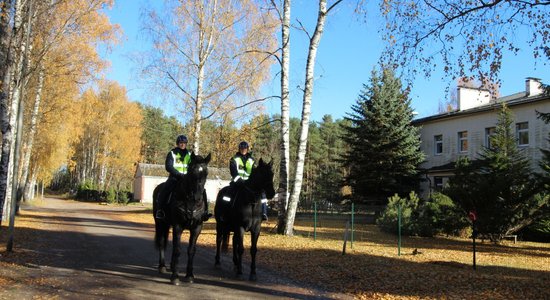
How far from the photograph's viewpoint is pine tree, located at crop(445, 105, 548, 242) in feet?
64.7

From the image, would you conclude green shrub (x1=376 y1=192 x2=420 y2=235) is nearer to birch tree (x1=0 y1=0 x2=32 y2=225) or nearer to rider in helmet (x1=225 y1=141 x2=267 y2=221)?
rider in helmet (x1=225 y1=141 x2=267 y2=221)

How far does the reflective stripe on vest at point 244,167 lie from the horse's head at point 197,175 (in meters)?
1.61

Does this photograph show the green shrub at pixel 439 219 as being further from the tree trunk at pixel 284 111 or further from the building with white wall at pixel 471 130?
the building with white wall at pixel 471 130

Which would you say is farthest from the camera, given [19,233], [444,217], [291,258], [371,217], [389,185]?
[389,185]

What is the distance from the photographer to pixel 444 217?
2236 cm

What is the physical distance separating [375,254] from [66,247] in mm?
8683

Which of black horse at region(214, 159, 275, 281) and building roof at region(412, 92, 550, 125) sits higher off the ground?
building roof at region(412, 92, 550, 125)

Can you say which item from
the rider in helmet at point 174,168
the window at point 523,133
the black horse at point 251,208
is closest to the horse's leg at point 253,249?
the black horse at point 251,208

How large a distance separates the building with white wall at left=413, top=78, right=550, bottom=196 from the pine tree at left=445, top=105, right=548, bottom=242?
10253 millimetres

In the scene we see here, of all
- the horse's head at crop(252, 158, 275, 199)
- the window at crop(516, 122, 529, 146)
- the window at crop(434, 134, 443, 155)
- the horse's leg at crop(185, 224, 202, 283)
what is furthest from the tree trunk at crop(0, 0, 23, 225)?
the window at crop(434, 134, 443, 155)

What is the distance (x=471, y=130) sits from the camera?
117 feet

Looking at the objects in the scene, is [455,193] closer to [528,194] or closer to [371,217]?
[528,194]

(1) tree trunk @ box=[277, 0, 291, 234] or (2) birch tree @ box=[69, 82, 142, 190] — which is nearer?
(1) tree trunk @ box=[277, 0, 291, 234]

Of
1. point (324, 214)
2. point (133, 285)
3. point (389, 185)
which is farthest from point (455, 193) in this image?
point (133, 285)
